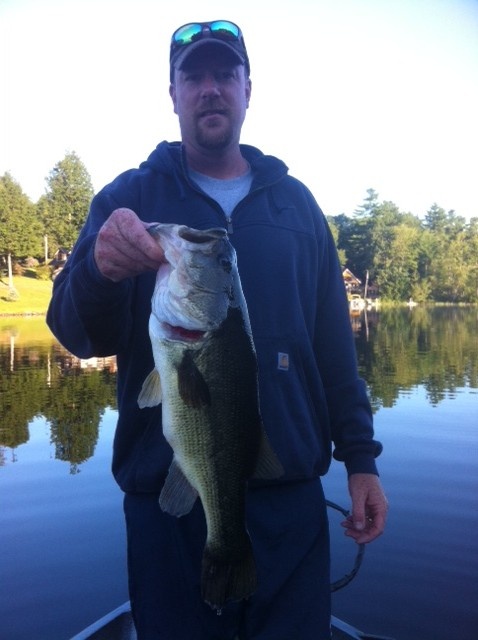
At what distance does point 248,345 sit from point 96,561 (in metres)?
4.87

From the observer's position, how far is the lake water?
532 cm

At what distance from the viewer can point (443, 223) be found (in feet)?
335

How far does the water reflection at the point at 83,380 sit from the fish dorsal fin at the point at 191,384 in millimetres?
7412

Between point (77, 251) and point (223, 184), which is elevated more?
point (223, 184)

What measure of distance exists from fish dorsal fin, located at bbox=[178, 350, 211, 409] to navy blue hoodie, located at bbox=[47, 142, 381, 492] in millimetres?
392

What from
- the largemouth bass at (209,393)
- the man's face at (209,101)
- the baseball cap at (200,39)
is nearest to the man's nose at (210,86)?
the man's face at (209,101)

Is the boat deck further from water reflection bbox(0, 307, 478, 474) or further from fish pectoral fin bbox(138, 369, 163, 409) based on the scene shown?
water reflection bbox(0, 307, 478, 474)

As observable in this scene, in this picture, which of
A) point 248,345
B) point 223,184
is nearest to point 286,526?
point 248,345

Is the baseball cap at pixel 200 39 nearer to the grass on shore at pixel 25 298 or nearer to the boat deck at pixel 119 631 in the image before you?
the boat deck at pixel 119 631

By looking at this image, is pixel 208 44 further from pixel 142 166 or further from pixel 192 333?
pixel 192 333

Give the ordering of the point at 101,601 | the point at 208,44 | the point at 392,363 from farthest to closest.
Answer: the point at 392,363, the point at 101,601, the point at 208,44

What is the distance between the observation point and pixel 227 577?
2.10 meters

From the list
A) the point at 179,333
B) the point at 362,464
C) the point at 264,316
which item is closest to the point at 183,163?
the point at 264,316

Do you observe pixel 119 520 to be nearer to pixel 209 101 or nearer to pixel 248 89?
pixel 248 89
